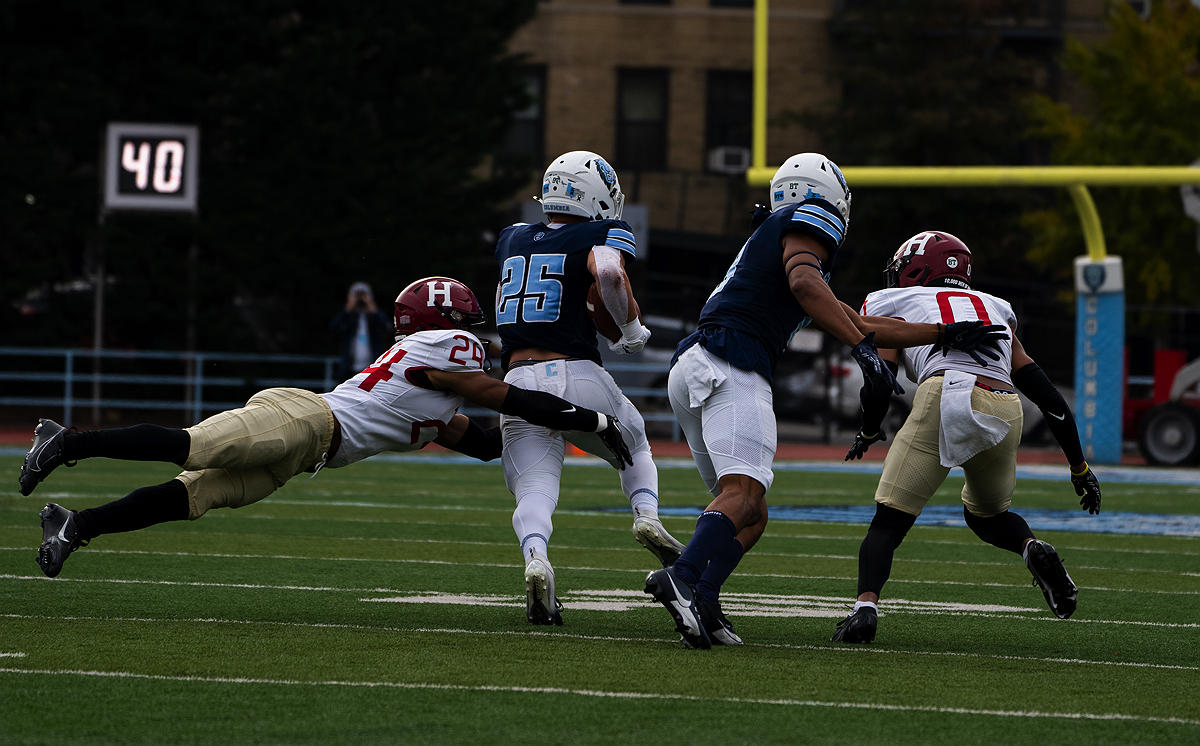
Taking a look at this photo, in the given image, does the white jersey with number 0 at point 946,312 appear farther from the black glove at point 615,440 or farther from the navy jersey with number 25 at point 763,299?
the black glove at point 615,440

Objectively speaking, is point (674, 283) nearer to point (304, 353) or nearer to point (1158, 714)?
point (304, 353)

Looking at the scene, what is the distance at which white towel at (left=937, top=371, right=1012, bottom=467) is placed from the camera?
5.65 m

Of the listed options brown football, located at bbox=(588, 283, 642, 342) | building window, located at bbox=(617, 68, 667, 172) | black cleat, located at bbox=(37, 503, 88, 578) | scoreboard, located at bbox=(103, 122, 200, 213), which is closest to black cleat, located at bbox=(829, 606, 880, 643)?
brown football, located at bbox=(588, 283, 642, 342)

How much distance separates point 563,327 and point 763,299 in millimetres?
795

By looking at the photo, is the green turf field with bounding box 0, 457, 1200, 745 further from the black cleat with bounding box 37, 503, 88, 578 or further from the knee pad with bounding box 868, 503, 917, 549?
the knee pad with bounding box 868, 503, 917, 549

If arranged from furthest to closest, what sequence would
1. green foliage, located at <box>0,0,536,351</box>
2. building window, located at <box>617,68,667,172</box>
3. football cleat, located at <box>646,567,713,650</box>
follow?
building window, located at <box>617,68,667,172</box> < green foliage, located at <box>0,0,536,351</box> < football cleat, located at <box>646,567,713,650</box>

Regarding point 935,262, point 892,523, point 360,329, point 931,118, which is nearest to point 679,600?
point 892,523

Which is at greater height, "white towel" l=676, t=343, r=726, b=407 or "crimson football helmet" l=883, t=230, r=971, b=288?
"crimson football helmet" l=883, t=230, r=971, b=288

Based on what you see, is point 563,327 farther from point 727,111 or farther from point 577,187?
point 727,111

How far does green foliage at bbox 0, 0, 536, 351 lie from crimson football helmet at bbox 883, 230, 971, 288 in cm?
1554

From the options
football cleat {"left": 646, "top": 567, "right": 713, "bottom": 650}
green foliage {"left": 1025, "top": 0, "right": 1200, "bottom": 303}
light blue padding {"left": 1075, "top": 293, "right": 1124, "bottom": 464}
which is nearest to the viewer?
football cleat {"left": 646, "top": 567, "right": 713, "bottom": 650}

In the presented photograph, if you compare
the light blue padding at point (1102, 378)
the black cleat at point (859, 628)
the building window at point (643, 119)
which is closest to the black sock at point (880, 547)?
the black cleat at point (859, 628)

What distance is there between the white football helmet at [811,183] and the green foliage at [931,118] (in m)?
22.2

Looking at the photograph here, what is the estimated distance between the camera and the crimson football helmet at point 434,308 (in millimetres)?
6094
